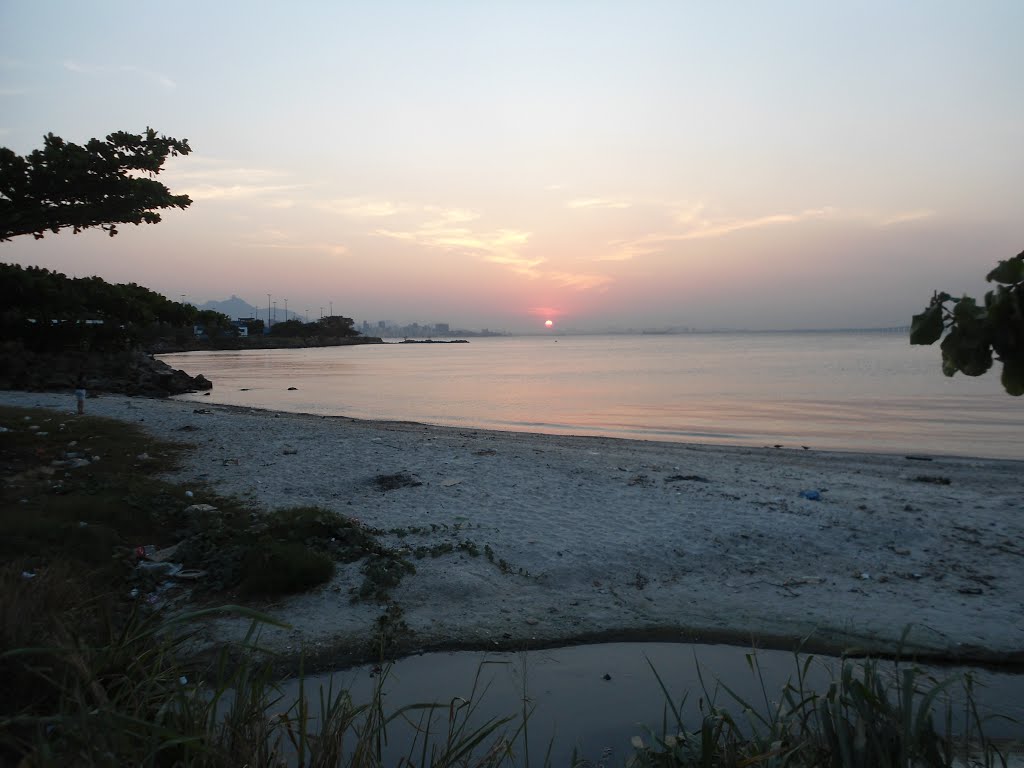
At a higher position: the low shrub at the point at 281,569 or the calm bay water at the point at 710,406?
the low shrub at the point at 281,569

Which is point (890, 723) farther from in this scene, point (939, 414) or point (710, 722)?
point (939, 414)

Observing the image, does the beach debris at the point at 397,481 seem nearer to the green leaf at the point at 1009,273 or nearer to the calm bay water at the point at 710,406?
the green leaf at the point at 1009,273

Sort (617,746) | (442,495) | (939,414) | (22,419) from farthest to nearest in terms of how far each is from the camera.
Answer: (939,414), (22,419), (442,495), (617,746)

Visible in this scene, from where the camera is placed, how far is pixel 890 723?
2.44 m

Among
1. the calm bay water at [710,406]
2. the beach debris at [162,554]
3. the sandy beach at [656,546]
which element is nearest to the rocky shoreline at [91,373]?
the calm bay water at [710,406]

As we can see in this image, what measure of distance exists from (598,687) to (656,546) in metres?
3.01

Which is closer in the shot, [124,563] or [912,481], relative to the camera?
[124,563]

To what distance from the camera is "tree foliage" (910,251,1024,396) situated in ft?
6.47

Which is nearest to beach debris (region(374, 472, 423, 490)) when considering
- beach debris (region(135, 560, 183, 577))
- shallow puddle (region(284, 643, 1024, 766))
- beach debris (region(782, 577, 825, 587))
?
beach debris (region(135, 560, 183, 577))

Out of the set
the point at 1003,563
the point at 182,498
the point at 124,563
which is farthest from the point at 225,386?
the point at 1003,563

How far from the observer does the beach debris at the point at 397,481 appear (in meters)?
10.2

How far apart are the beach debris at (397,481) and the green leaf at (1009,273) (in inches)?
352

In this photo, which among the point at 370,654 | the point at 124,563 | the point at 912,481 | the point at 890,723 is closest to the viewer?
the point at 890,723

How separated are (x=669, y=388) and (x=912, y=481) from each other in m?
25.9
